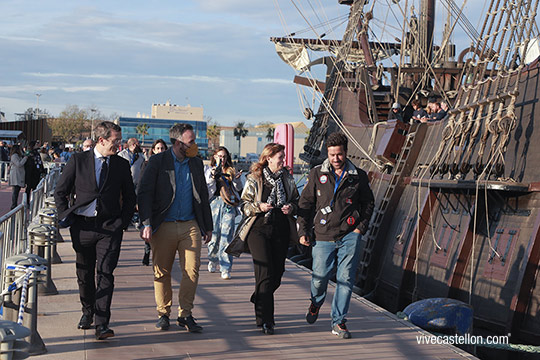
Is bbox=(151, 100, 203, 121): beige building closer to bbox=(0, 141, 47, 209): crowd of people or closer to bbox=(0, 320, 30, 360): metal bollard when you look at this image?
bbox=(0, 141, 47, 209): crowd of people

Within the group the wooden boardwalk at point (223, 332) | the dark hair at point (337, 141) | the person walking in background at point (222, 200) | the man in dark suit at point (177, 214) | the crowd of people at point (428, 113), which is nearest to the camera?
the wooden boardwalk at point (223, 332)

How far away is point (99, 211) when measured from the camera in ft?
21.1

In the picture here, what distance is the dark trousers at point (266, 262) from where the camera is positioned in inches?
285

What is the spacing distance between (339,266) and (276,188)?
101 cm

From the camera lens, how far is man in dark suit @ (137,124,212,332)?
271 inches

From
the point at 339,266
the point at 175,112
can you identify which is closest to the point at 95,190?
the point at 339,266

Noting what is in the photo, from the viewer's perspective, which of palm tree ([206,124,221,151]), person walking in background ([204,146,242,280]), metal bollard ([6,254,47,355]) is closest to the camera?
metal bollard ([6,254,47,355])

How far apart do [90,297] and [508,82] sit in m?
7.52

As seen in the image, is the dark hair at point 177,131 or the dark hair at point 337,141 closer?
the dark hair at point 177,131

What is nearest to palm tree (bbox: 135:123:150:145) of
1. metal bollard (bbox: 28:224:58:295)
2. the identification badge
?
metal bollard (bbox: 28:224:58:295)

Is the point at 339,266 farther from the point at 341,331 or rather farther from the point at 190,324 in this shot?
the point at 190,324

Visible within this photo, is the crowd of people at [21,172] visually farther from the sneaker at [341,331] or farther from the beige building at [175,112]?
the beige building at [175,112]

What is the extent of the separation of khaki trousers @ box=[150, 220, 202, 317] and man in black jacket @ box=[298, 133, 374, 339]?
3.62 ft

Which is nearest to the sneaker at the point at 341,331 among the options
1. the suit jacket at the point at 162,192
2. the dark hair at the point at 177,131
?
the suit jacket at the point at 162,192
